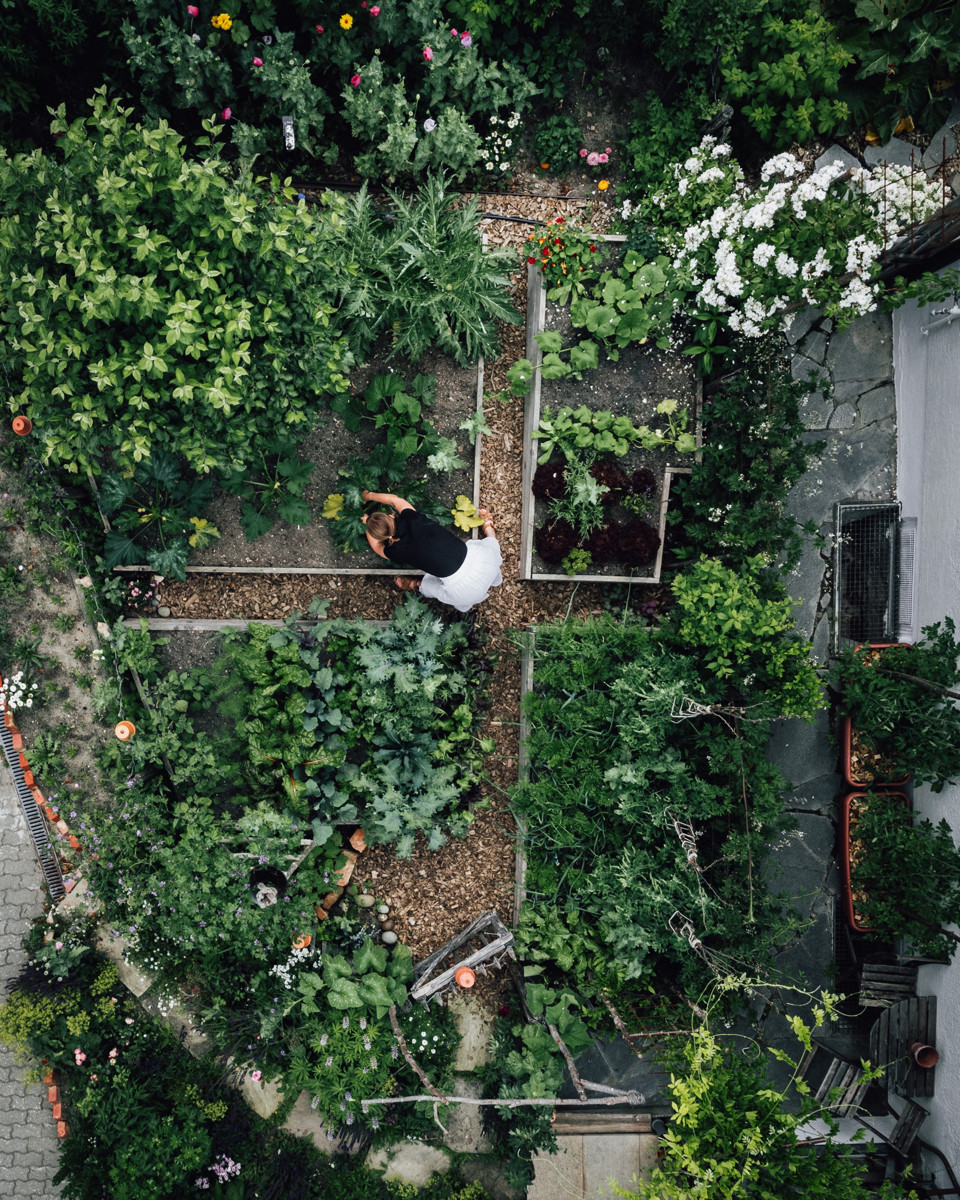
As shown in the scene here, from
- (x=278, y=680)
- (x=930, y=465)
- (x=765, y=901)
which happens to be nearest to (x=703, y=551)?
(x=930, y=465)

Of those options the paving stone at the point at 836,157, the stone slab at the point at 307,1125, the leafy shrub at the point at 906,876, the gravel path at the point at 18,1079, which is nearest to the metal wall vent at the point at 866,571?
the leafy shrub at the point at 906,876

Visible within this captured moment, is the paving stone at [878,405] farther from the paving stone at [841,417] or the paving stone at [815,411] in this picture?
the paving stone at [815,411]

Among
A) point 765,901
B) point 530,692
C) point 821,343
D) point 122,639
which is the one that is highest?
point 821,343

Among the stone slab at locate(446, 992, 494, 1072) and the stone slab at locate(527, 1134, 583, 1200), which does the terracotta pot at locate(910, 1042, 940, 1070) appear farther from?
the stone slab at locate(446, 992, 494, 1072)

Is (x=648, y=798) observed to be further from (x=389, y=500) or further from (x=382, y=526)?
(x=389, y=500)

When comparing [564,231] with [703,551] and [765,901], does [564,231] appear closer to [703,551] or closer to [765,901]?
[703,551]

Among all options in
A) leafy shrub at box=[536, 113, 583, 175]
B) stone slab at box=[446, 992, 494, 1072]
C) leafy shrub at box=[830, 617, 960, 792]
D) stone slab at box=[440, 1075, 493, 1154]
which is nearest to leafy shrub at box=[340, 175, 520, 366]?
leafy shrub at box=[536, 113, 583, 175]
